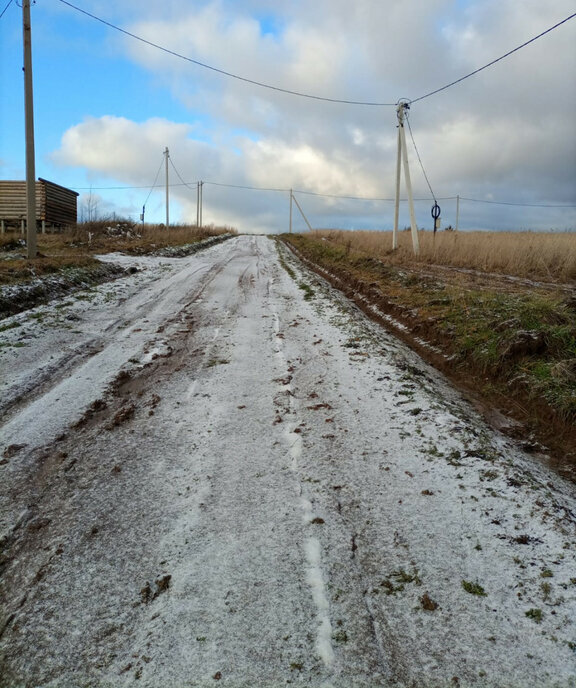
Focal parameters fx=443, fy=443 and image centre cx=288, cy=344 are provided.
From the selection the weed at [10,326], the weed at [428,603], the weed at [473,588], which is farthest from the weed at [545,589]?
the weed at [10,326]

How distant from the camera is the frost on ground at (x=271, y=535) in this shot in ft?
5.45

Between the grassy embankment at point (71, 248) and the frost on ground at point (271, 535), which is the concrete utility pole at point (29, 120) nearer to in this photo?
the grassy embankment at point (71, 248)

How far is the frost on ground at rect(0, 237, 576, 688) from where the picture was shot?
1.66 m

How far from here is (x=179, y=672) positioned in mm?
1600

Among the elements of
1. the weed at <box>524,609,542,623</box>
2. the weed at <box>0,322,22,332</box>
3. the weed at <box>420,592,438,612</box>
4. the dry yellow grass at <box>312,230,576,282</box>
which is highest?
the dry yellow grass at <box>312,230,576,282</box>

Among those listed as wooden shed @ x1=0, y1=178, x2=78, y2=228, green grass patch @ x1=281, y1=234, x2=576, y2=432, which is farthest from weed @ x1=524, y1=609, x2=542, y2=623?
wooden shed @ x1=0, y1=178, x2=78, y2=228

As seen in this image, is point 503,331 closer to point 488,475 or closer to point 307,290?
point 488,475

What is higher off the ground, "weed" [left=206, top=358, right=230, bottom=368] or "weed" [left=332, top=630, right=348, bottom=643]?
"weed" [left=206, top=358, right=230, bottom=368]

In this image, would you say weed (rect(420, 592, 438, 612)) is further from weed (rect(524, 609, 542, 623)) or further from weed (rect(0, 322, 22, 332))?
weed (rect(0, 322, 22, 332))

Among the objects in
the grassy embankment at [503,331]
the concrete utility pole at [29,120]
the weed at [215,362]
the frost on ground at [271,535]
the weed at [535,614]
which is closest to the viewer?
the frost on ground at [271,535]

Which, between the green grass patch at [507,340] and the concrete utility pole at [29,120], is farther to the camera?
the concrete utility pole at [29,120]

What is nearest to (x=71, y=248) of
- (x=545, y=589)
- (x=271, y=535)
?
(x=271, y=535)

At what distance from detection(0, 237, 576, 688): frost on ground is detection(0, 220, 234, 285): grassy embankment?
17.0 feet

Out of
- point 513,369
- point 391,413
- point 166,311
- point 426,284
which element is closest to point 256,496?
point 391,413
